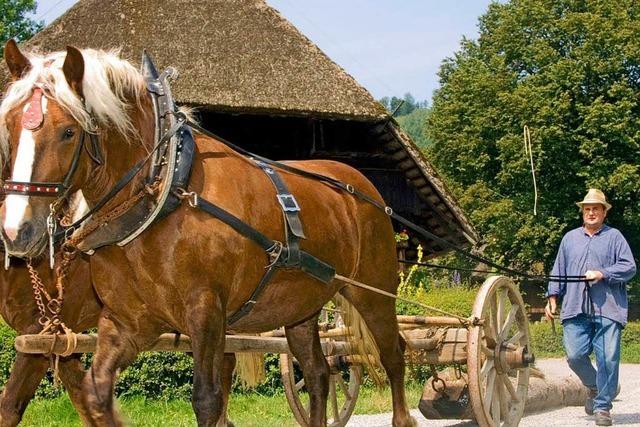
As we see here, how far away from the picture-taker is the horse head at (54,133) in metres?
4.11

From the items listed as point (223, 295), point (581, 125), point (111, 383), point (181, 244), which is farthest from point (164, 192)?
point (581, 125)

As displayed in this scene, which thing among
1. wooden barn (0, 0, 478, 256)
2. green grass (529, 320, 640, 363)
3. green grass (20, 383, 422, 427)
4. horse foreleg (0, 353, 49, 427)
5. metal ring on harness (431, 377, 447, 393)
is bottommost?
green grass (529, 320, 640, 363)

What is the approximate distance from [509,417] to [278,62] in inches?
340

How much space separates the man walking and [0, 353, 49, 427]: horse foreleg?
4617mm

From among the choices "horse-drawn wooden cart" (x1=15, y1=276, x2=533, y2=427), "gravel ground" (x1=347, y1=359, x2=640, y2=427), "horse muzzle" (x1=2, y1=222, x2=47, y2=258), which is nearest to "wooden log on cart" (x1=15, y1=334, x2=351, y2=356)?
"horse-drawn wooden cart" (x1=15, y1=276, x2=533, y2=427)

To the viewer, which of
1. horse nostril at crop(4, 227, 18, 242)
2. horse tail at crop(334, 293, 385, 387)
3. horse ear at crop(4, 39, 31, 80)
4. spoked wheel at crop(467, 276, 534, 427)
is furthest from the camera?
horse tail at crop(334, 293, 385, 387)

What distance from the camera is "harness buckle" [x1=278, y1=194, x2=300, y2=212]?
5.15m

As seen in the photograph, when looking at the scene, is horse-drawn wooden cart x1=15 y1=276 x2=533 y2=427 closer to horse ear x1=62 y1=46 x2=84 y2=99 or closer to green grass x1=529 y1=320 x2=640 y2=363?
horse ear x1=62 y1=46 x2=84 y2=99

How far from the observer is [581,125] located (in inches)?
1383

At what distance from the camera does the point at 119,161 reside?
465 cm

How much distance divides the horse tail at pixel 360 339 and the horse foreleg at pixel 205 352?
91.9 inches

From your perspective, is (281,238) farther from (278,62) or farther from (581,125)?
(581,125)

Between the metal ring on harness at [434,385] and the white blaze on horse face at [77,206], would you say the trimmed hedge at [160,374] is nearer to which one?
the metal ring on harness at [434,385]

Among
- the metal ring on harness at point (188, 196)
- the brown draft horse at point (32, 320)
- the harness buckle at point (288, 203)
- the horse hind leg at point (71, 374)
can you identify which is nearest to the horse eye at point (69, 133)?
the metal ring on harness at point (188, 196)
